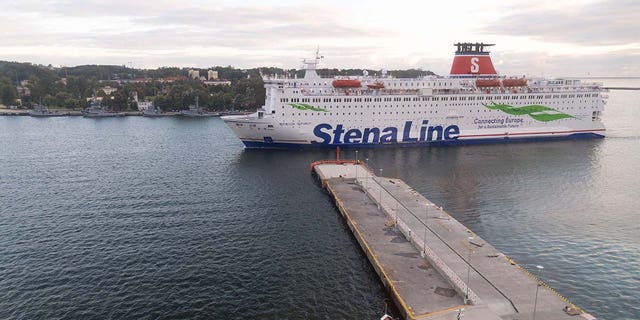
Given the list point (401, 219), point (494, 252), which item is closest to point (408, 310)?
point (494, 252)

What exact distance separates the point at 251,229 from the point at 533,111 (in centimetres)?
6403

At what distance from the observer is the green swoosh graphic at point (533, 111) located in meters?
75.3

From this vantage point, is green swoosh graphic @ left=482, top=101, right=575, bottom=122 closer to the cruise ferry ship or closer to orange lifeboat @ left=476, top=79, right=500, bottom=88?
the cruise ferry ship

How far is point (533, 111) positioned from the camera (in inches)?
3031

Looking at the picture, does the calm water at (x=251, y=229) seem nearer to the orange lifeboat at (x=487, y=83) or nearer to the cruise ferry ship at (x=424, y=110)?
the cruise ferry ship at (x=424, y=110)

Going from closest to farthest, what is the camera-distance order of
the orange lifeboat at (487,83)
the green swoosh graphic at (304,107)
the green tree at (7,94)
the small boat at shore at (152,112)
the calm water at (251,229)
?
the calm water at (251,229) < the green swoosh graphic at (304,107) < the orange lifeboat at (487,83) < the small boat at shore at (152,112) < the green tree at (7,94)

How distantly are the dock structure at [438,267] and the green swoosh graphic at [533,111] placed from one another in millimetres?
44503

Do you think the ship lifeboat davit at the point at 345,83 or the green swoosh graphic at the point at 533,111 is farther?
the green swoosh graphic at the point at 533,111

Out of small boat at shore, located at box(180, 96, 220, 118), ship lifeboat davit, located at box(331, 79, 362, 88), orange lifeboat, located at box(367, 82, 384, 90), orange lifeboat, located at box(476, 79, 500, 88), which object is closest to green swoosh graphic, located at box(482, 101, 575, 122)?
orange lifeboat, located at box(476, 79, 500, 88)

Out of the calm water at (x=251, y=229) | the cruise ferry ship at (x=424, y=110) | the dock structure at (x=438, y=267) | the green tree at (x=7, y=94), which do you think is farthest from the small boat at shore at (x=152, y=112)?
the dock structure at (x=438, y=267)

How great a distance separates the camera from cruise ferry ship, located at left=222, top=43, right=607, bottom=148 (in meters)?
64.3

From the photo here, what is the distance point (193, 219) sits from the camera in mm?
35656

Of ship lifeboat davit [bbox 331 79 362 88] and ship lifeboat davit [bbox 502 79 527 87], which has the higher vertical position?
Answer: ship lifeboat davit [bbox 502 79 527 87]

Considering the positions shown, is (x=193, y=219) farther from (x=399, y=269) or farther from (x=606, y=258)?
(x=606, y=258)
